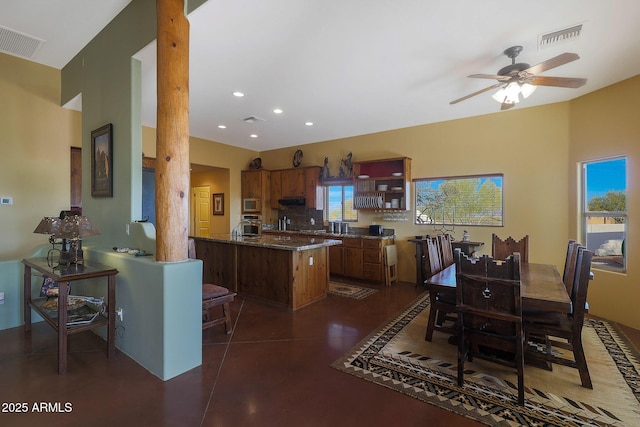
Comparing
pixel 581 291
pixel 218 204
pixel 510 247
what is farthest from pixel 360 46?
pixel 218 204

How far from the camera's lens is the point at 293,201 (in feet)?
23.1

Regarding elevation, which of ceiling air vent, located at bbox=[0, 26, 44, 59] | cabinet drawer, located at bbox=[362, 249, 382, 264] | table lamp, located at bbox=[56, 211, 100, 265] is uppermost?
ceiling air vent, located at bbox=[0, 26, 44, 59]

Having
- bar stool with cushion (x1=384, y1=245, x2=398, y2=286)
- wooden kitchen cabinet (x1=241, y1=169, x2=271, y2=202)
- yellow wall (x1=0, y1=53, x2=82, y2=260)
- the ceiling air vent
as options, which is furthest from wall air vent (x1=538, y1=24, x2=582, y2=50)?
yellow wall (x1=0, y1=53, x2=82, y2=260)

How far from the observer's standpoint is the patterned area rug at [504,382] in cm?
194

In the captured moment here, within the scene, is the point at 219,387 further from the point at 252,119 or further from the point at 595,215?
the point at 595,215

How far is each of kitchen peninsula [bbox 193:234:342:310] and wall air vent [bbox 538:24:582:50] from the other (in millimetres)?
3295

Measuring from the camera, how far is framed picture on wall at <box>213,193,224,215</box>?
753 centimetres

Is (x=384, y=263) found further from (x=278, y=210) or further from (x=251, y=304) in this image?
(x=278, y=210)

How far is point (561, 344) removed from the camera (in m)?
2.59

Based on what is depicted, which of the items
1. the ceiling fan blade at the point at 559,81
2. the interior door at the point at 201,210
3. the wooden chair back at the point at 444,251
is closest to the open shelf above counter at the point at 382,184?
the wooden chair back at the point at 444,251

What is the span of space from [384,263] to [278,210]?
11.1 ft

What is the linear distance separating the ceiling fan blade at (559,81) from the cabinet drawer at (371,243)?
3.31 meters

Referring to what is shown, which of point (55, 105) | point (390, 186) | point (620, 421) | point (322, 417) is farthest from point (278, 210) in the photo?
point (620, 421)

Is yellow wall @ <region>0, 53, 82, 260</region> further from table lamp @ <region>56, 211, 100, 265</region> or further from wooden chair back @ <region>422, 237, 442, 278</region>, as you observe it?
wooden chair back @ <region>422, 237, 442, 278</region>
